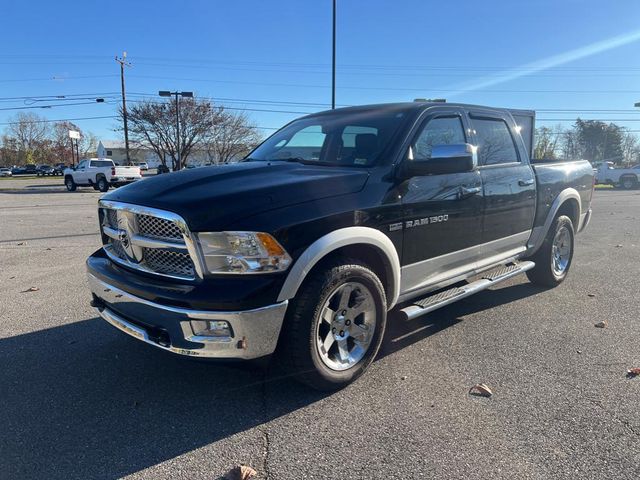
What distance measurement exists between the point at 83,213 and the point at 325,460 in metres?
13.2

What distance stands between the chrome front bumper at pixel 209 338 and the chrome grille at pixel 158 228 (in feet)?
1.32

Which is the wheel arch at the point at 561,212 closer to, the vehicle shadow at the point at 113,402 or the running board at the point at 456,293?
the running board at the point at 456,293

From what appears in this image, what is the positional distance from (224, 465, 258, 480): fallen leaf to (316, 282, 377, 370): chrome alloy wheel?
2.79 feet

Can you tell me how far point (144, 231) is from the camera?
304cm

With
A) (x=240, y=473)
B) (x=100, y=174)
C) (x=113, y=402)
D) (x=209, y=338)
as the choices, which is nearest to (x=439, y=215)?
(x=209, y=338)

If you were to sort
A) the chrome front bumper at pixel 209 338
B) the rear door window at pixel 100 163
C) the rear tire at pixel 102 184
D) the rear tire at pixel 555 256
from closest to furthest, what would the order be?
the chrome front bumper at pixel 209 338 < the rear tire at pixel 555 256 < the rear tire at pixel 102 184 < the rear door window at pixel 100 163

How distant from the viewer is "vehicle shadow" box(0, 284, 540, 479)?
2.53 m

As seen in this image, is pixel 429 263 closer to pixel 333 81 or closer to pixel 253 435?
pixel 253 435

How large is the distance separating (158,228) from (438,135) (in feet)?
8.00

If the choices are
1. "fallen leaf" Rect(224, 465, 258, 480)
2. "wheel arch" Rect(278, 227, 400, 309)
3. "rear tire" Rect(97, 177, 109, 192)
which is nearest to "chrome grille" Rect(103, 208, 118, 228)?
"wheel arch" Rect(278, 227, 400, 309)

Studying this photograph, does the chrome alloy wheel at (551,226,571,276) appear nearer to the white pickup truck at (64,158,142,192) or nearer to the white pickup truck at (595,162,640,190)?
the white pickup truck at (64,158,142,192)

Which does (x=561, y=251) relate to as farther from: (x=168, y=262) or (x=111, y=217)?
(x=111, y=217)

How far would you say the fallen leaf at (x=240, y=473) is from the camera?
235 cm

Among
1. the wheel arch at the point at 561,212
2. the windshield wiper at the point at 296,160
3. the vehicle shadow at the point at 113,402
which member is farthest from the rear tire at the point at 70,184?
the wheel arch at the point at 561,212
